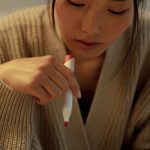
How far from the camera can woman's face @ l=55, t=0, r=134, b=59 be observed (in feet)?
2.34

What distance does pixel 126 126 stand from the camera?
0.96m

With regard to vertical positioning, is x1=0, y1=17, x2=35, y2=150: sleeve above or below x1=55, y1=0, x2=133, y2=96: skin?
below

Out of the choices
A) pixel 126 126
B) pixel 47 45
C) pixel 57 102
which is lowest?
pixel 126 126

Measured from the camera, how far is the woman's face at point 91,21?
2.34 ft

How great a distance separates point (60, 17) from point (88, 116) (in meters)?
0.27

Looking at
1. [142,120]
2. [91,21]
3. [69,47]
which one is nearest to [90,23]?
[91,21]

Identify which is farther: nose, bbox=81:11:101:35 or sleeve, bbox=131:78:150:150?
sleeve, bbox=131:78:150:150

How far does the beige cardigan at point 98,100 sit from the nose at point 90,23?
151 mm

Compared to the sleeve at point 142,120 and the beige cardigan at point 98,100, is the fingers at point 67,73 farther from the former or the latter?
the sleeve at point 142,120

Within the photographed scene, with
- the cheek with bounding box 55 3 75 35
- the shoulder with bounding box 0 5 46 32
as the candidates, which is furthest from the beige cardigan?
the cheek with bounding box 55 3 75 35

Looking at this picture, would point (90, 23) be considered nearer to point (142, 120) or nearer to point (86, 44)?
point (86, 44)

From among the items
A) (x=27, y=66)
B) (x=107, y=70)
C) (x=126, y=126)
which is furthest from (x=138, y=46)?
(x=27, y=66)

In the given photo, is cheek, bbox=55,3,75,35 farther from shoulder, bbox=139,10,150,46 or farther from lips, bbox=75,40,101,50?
shoulder, bbox=139,10,150,46

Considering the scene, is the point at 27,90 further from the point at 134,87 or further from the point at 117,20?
the point at 134,87
